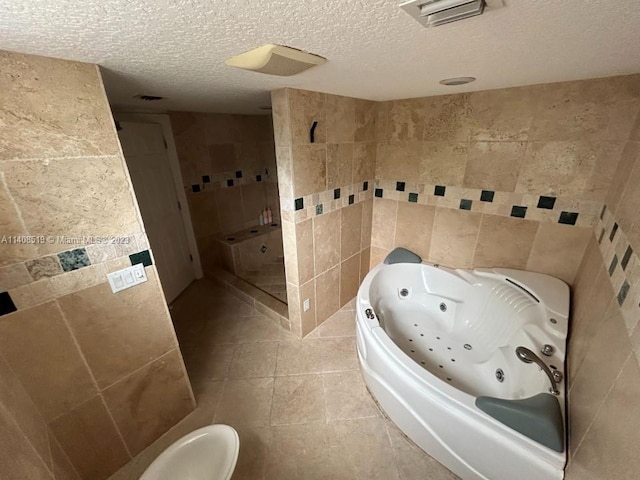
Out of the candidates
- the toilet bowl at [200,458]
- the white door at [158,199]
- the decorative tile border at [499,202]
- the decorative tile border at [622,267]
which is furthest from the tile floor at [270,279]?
the decorative tile border at [622,267]

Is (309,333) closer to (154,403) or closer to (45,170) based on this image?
(154,403)

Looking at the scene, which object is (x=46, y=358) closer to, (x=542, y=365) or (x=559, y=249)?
(x=542, y=365)

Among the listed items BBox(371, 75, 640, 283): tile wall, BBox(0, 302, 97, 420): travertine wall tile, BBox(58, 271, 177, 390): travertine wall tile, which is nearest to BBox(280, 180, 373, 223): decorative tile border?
BBox(371, 75, 640, 283): tile wall

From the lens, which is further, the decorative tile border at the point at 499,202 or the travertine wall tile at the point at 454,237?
the travertine wall tile at the point at 454,237

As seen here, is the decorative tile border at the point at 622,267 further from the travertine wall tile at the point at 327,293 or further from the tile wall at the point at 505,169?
the travertine wall tile at the point at 327,293

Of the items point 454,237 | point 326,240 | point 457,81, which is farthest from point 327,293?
point 457,81

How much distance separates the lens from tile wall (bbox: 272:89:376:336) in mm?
1589

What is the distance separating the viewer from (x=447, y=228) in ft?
6.82

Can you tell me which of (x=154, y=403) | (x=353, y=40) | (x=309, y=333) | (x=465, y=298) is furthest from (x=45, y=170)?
(x=465, y=298)

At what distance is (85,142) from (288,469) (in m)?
1.73

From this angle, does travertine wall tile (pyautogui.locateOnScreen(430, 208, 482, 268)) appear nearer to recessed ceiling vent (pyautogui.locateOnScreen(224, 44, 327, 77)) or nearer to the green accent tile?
recessed ceiling vent (pyautogui.locateOnScreen(224, 44, 327, 77))

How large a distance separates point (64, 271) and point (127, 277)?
0.20 meters

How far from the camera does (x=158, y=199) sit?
2.43 m

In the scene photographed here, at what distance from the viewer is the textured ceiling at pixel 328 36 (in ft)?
1.79
